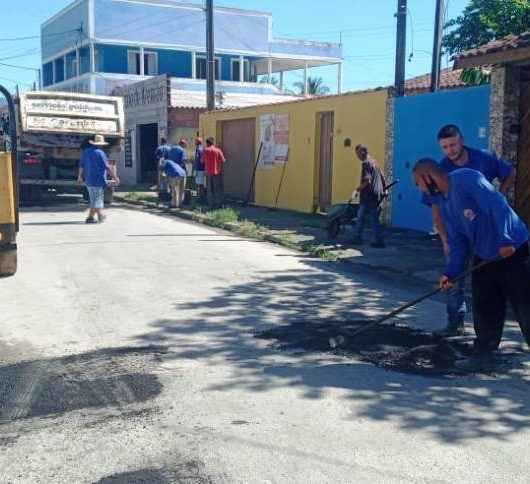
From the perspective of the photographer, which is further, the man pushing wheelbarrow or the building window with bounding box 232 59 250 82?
the building window with bounding box 232 59 250 82

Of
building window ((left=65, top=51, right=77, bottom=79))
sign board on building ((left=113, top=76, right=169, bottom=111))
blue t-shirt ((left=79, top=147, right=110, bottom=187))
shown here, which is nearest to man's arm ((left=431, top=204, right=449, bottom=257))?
blue t-shirt ((left=79, top=147, right=110, bottom=187))

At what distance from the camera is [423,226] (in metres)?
13.6

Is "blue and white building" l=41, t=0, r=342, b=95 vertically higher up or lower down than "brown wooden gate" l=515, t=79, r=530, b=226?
higher up

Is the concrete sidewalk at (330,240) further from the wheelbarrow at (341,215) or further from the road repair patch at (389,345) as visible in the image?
the road repair patch at (389,345)

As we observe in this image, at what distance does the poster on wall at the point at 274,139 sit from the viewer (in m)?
18.5

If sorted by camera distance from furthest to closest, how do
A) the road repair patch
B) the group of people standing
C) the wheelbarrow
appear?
the group of people standing → the wheelbarrow → the road repair patch

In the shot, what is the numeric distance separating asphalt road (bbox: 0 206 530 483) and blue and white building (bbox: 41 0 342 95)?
103ft

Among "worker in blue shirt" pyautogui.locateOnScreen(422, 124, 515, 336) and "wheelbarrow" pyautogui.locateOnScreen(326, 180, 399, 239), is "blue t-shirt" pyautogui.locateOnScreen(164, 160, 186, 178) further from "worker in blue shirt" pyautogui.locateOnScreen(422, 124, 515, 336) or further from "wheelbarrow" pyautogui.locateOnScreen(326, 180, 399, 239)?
"worker in blue shirt" pyautogui.locateOnScreen(422, 124, 515, 336)

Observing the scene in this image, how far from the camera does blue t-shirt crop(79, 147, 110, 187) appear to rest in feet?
47.9

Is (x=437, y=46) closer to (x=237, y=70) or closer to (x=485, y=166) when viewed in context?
(x=485, y=166)

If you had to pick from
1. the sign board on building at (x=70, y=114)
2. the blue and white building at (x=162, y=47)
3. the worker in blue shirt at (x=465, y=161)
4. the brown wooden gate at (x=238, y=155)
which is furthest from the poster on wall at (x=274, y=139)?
the blue and white building at (x=162, y=47)

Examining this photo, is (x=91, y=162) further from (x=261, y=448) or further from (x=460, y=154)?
(x=261, y=448)

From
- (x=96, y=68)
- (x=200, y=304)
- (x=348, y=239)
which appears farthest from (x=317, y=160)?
(x=96, y=68)

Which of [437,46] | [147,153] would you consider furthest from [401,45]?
[147,153]
